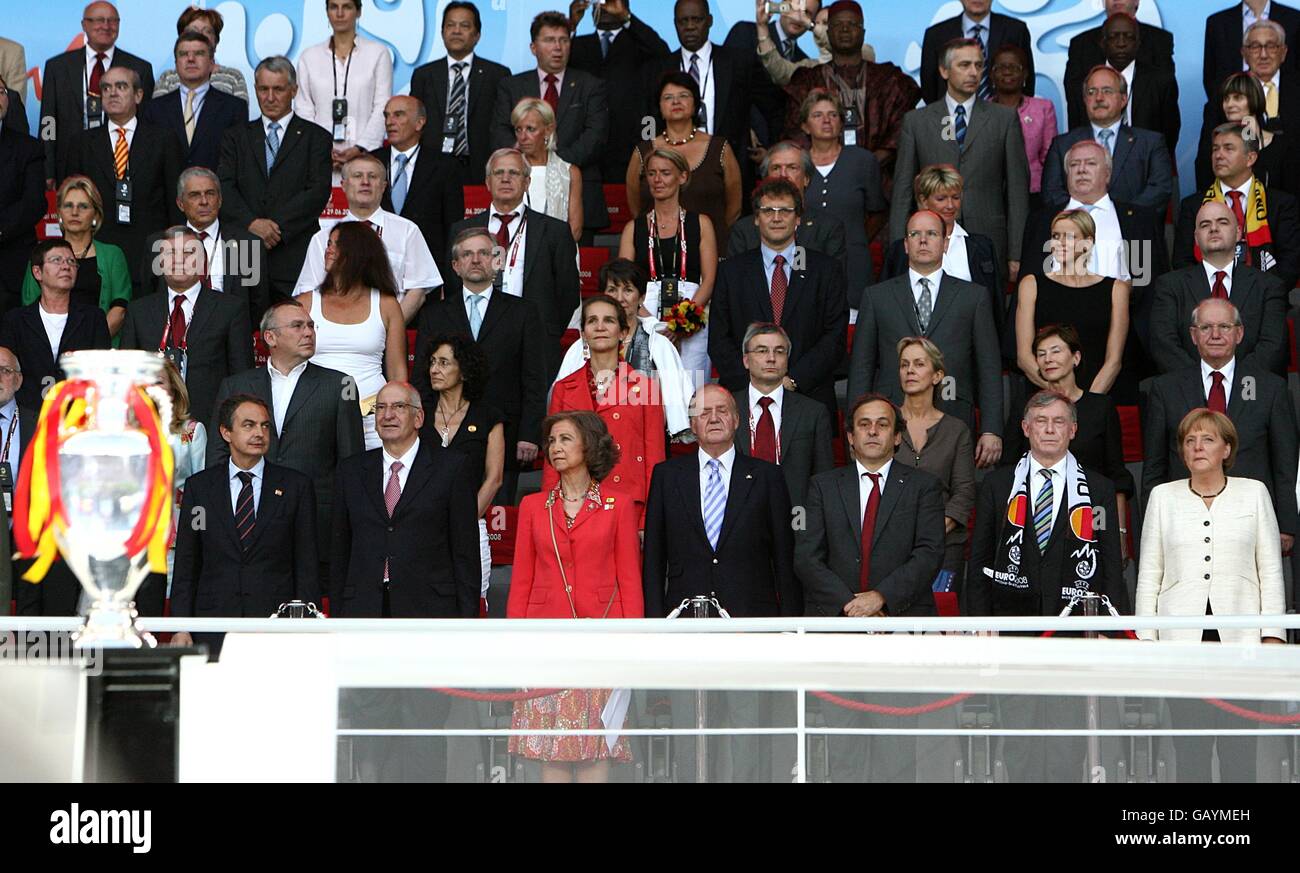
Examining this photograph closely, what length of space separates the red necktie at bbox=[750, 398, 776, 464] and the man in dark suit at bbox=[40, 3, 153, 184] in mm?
4403

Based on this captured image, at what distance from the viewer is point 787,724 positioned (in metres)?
4.30

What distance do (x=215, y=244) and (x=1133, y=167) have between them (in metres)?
4.32

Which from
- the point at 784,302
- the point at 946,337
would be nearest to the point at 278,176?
the point at 784,302

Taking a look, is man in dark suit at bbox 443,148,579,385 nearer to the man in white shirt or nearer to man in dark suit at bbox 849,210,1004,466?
the man in white shirt

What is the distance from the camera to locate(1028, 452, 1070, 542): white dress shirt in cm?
782

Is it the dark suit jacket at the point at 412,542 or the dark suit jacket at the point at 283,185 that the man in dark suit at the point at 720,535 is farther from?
the dark suit jacket at the point at 283,185

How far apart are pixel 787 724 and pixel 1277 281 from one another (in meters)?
5.68

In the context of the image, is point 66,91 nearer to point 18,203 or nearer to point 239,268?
point 18,203

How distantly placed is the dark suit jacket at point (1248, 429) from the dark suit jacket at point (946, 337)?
0.68 metres

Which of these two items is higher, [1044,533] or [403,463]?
[403,463]

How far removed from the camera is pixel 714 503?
25.7 ft
